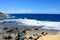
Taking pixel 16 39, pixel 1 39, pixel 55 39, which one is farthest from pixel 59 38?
pixel 1 39

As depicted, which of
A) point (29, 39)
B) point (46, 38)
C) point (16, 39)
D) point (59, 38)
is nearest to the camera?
point (59, 38)

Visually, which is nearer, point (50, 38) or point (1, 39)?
point (50, 38)

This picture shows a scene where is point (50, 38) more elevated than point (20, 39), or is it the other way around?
point (50, 38)

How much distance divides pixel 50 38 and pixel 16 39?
Result: 7.52 m

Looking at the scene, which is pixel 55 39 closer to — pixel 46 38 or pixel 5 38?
pixel 46 38

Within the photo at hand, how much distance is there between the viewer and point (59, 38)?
786 centimetres

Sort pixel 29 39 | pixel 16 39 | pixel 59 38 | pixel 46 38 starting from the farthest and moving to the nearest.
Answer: pixel 16 39, pixel 29 39, pixel 46 38, pixel 59 38

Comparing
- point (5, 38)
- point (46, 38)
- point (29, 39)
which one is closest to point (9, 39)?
point (5, 38)

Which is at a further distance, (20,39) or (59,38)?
(20,39)

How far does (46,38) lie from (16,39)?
729 cm

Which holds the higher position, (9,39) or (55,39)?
(55,39)

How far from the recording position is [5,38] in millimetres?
15508

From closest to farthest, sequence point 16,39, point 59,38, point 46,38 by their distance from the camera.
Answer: point 59,38
point 46,38
point 16,39

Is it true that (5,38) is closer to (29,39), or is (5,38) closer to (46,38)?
(29,39)
